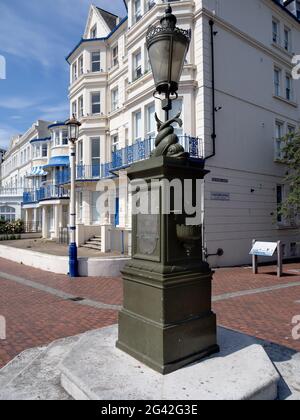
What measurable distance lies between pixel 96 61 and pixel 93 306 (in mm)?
18687

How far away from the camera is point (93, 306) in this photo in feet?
23.5

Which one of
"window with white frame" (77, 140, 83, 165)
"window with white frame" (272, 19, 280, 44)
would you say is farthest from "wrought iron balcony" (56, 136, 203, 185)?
"window with white frame" (272, 19, 280, 44)

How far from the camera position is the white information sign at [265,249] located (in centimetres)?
1134

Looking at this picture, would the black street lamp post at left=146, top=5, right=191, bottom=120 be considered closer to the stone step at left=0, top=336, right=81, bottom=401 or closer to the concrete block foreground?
the concrete block foreground

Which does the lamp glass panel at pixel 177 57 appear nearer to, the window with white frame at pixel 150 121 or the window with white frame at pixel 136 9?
the window with white frame at pixel 150 121

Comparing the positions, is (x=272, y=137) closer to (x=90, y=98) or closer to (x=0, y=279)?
(x=90, y=98)

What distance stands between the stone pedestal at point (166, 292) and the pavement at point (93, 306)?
185 cm

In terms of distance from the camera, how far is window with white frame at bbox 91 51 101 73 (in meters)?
21.1

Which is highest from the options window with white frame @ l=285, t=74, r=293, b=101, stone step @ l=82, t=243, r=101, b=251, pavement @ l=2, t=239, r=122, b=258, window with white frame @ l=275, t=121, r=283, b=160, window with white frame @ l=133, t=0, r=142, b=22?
window with white frame @ l=133, t=0, r=142, b=22

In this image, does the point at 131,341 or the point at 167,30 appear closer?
the point at 167,30

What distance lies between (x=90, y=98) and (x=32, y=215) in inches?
714

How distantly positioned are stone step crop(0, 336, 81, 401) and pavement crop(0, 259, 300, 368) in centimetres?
52

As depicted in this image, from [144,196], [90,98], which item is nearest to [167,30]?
[144,196]
